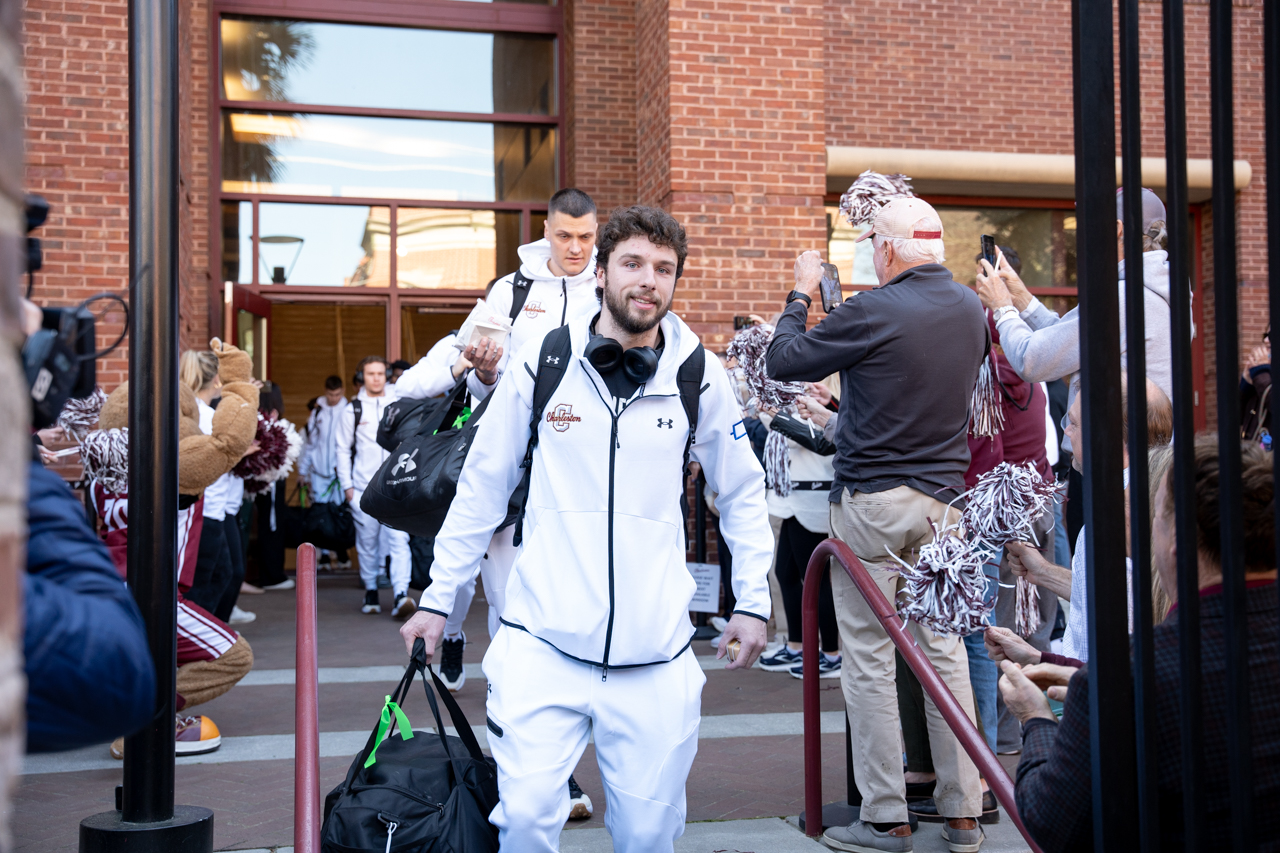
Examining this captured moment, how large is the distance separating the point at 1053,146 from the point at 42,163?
384 inches

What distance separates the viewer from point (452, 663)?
6.12 m

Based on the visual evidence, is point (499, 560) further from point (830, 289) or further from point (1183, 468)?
point (1183, 468)

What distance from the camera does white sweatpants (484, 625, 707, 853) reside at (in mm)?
2846

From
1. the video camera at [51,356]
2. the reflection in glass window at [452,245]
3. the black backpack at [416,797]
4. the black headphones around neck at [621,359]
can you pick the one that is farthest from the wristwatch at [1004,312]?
the reflection in glass window at [452,245]

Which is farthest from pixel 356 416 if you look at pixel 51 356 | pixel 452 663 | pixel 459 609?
pixel 51 356

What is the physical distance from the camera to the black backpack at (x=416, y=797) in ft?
9.02

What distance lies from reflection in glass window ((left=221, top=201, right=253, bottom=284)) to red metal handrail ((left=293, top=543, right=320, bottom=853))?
909 cm

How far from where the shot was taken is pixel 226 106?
11594 millimetres

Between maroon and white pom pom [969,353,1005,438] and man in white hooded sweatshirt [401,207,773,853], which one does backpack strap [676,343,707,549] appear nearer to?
man in white hooded sweatshirt [401,207,773,853]

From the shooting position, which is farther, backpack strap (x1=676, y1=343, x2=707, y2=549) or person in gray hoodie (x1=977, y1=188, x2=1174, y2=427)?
person in gray hoodie (x1=977, y1=188, x2=1174, y2=427)

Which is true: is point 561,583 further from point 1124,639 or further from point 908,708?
point 908,708

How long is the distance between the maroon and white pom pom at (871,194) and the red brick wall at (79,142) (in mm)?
6814

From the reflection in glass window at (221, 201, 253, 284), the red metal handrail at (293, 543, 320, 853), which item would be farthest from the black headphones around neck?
the reflection in glass window at (221, 201, 253, 284)

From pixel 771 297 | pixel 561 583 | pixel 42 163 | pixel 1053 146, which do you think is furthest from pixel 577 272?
pixel 1053 146
